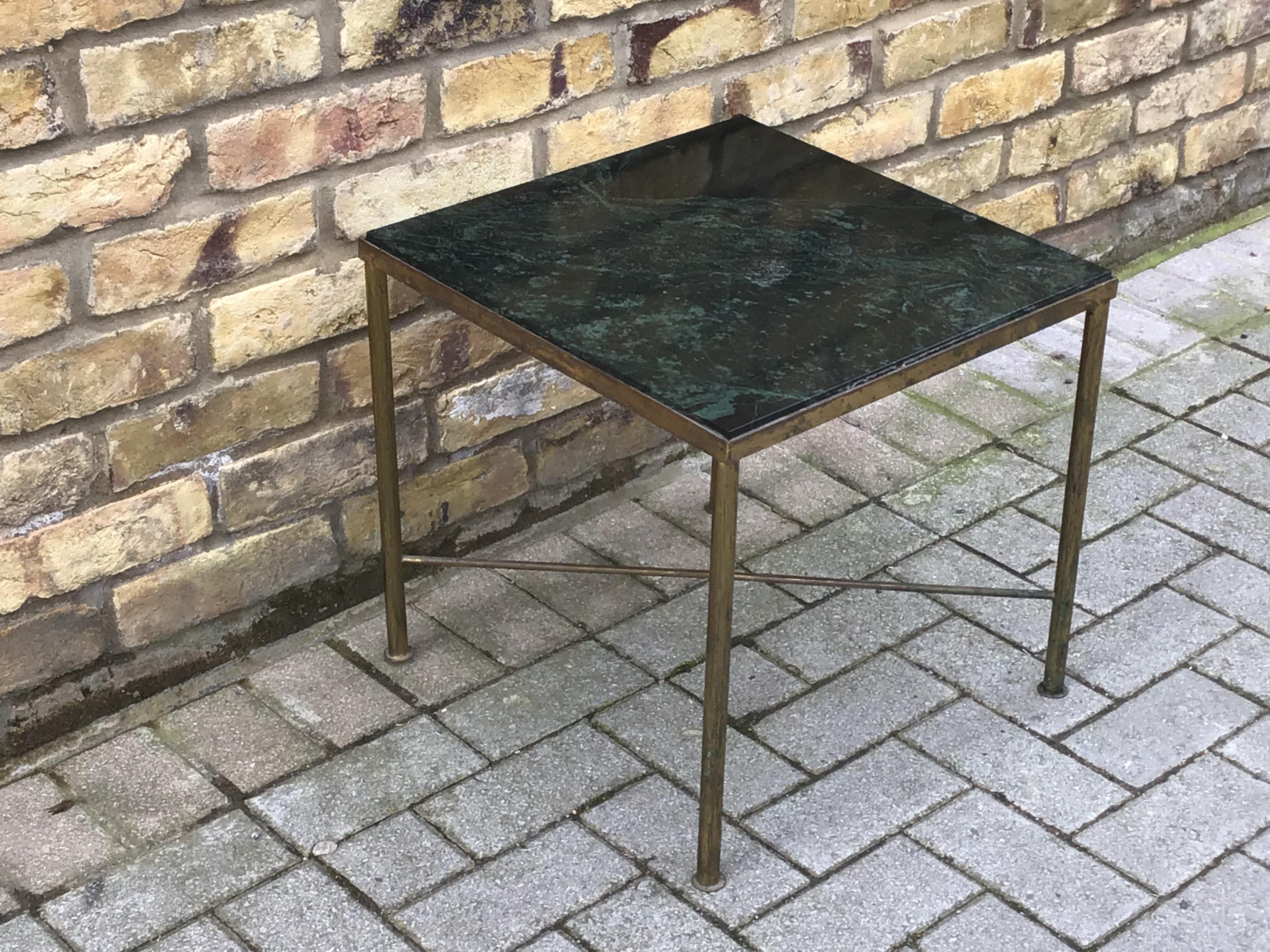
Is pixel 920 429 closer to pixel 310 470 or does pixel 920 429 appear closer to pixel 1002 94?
pixel 1002 94

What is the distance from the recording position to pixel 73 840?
104 inches

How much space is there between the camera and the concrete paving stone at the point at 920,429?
12.1ft

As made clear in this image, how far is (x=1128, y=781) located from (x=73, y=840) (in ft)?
5.55

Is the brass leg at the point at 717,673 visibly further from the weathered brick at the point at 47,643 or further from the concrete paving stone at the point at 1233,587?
the concrete paving stone at the point at 1233,587

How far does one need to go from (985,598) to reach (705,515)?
1.93 feet

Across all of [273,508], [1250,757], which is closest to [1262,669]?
[1250,757]

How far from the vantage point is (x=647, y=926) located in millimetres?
2500

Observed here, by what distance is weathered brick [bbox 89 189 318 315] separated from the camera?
Result: 2.62 meters

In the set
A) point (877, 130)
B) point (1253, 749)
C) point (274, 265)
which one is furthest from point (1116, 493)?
point (274, 265)

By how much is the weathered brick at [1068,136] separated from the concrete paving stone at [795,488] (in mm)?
968

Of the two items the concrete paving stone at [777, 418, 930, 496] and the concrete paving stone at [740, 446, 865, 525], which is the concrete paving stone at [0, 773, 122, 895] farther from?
the concrete paving stone at [777, 418, 930, 496]

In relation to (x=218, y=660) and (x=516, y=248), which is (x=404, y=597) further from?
(x=516, y=248)

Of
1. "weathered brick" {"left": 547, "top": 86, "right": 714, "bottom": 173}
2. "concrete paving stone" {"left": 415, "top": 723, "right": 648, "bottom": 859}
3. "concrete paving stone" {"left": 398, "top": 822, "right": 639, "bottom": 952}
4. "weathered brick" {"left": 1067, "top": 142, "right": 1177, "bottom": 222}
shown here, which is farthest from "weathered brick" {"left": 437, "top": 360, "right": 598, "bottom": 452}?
"weathered brick" {"left": 1067, "top": 142, "right": 1177, "bottom": 222}

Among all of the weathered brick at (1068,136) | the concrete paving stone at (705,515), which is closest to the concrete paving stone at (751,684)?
the concrete paving stone at (705,515)
